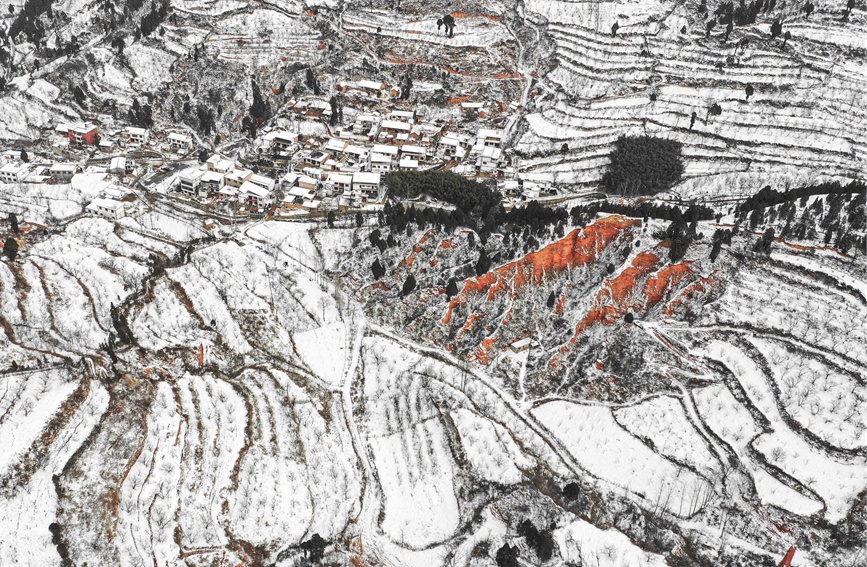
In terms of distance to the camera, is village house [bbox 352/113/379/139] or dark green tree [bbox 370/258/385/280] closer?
dark green tree [bbox 370/258/385/280]

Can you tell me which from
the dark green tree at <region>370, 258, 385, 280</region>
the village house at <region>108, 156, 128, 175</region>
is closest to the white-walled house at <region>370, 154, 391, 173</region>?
the dark green tree at <region>370, 258, 385, 280</region>

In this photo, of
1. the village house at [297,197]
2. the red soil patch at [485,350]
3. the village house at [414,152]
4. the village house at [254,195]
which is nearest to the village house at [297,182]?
the village house at [297,197]

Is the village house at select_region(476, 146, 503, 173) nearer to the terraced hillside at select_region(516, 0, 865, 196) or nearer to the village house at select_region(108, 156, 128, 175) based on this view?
the terraced hillside at select_region(516, 0, 865, 196)

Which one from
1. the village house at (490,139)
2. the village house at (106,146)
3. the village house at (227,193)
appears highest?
the village house at (490,139)

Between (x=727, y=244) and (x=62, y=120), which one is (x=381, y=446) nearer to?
(x=727, y=244)

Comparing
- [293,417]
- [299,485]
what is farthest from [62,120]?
[299,485]

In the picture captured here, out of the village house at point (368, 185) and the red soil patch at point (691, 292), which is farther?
the village house at point (368, 185)

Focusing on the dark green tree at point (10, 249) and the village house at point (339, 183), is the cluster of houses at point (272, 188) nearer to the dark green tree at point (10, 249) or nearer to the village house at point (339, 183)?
the village house at point (339, 183)
